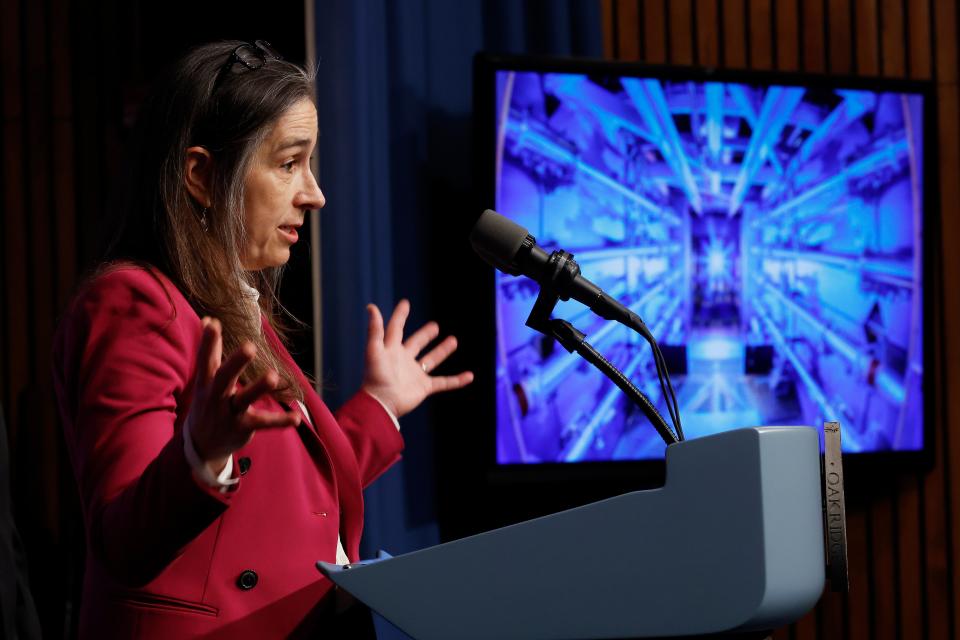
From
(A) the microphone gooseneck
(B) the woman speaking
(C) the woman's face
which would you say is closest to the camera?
(B) the woman speaking

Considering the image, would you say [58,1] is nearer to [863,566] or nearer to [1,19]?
[1,19]

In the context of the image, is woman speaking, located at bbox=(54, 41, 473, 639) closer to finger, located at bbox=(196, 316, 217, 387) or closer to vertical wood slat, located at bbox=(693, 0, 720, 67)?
finger, located at bbox=(196, 316, 217, 387)

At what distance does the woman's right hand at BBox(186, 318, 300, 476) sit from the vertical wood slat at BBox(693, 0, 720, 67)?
7.94ft

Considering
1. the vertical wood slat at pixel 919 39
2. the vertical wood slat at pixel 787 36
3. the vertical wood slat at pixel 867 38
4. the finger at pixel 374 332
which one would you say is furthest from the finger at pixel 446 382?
the vertical wood slat at pixel 919 39

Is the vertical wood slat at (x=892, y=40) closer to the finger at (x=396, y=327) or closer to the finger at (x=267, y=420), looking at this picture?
the finger at (x=396, y=327)

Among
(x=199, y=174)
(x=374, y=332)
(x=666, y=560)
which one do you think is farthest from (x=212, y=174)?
(x=666, y=560)

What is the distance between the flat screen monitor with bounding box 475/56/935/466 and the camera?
8.08 ft

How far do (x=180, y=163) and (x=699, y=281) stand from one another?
1614 millimetres

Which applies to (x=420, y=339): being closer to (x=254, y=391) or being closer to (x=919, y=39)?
(x=254, y=391)

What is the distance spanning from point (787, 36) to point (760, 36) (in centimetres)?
8

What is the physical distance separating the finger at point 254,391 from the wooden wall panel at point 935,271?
2360 mm

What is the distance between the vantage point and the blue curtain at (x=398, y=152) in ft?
7.74

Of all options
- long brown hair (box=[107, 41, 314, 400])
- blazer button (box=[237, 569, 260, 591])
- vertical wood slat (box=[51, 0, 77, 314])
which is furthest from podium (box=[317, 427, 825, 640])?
vertical wood slat (box=[51, 0, 77, 314])

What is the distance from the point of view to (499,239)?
1.11 metres
